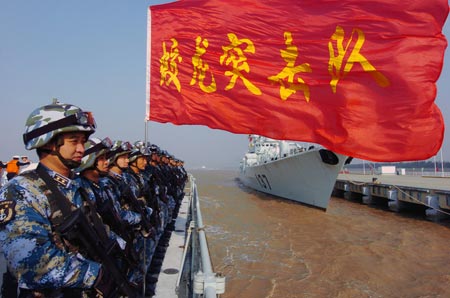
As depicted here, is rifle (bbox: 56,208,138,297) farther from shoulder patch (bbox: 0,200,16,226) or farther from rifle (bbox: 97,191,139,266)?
rifle (bbox: 97,191,139,266)

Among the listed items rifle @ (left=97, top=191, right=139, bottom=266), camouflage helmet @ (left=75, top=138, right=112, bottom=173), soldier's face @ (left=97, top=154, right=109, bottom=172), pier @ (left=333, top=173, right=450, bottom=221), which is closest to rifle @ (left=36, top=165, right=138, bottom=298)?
rifle @ (left=97, top=191, right=139, bottom=266)

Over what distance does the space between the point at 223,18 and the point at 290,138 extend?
182cm

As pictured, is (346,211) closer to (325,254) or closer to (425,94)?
(325,254)

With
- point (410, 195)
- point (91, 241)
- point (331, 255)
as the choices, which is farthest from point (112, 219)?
point (410, 195)

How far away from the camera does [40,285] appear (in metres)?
1.54

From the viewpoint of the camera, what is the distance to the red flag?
12.1 feet

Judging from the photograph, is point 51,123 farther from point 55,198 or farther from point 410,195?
point 410,195

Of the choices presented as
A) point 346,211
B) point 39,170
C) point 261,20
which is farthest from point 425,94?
point 346,211

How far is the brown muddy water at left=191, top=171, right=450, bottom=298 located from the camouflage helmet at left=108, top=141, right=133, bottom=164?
3420 mm

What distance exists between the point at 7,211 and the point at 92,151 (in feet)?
5.24

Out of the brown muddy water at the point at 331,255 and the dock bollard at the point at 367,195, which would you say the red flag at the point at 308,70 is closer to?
the brown muddy water at the point at 331,255

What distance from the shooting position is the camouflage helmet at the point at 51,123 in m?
1.80

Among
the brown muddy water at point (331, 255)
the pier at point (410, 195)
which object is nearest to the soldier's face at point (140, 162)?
the brown muddy water at point (331, 255)

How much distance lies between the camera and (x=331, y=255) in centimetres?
847
